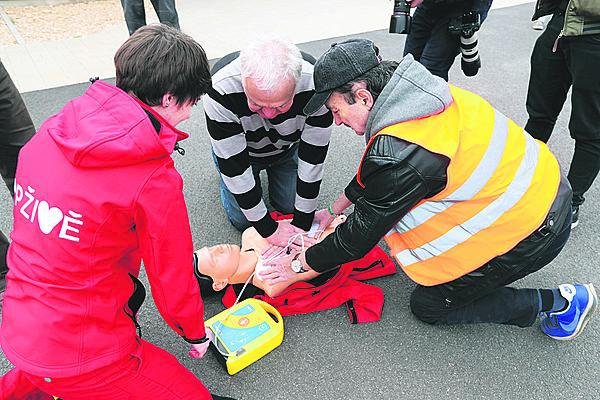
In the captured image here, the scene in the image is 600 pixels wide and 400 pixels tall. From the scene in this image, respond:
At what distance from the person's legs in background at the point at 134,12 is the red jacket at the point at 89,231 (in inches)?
131

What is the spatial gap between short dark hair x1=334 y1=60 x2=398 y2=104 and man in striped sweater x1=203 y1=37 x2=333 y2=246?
0.85 feet

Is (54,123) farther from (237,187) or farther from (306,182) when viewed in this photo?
(306,182)

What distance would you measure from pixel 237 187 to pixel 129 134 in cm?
92

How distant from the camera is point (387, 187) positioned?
1.35 m

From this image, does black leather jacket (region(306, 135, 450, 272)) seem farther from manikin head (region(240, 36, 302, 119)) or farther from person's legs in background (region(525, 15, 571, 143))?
person's legs in background (region(525, 15, 571, 143))

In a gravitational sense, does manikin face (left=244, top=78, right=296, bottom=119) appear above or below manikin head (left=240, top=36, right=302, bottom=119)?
below

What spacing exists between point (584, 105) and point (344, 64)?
126cm

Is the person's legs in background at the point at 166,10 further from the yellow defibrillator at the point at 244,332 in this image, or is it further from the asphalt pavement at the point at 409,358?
the yellow defibrillator at the point at 244,332

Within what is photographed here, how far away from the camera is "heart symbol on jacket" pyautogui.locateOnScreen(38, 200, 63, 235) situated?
3.55ft

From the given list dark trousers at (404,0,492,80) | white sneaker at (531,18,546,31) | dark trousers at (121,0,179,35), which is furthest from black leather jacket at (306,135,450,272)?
white sneaker at (531,18,546,31)

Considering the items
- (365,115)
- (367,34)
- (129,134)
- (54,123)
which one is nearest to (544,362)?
(365,115)

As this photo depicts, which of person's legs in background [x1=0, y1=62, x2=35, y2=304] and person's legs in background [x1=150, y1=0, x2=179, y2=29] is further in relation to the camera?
person's legs in background [x1=150, y1=0, x2=179, y2=29]

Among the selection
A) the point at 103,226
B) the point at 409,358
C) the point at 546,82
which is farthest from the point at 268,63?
the point at 546,82

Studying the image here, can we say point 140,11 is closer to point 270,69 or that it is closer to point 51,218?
point 270,69
